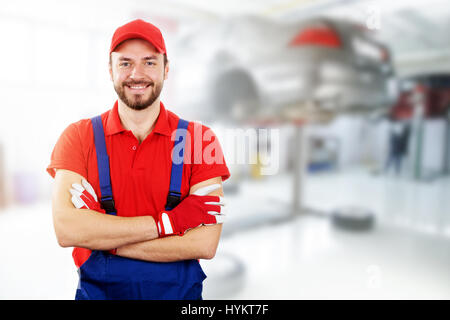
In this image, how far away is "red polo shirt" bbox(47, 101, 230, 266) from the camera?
867 millimetres

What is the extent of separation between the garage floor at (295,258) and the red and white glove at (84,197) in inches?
44.6

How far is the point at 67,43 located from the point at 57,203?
1720 millimetres

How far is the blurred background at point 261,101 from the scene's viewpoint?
65.9 inches

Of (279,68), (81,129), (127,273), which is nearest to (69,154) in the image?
(81,129)

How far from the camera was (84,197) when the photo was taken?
2.72ft

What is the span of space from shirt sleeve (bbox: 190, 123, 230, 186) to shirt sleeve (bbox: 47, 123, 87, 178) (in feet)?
0.91

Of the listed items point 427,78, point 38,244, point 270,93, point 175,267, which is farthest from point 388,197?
point 175,267

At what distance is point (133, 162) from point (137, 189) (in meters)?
→ 0.07

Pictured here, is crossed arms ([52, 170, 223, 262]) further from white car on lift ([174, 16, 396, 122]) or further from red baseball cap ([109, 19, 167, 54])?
white car on lift ([174, 16, 396, 122])

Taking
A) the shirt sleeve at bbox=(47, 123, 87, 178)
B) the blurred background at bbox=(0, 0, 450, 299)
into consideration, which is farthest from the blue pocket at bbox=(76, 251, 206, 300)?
the blurred background at bbox=(0, 0, 450, 299)

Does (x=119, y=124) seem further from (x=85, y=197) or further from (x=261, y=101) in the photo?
(x=261, y=101)
